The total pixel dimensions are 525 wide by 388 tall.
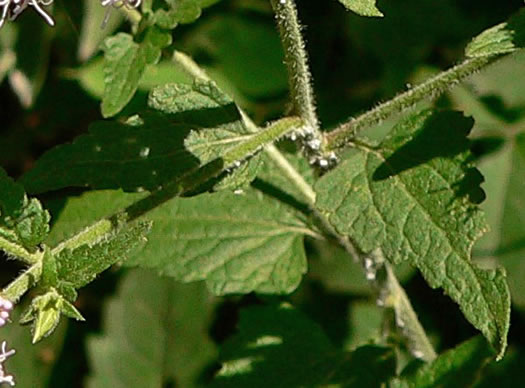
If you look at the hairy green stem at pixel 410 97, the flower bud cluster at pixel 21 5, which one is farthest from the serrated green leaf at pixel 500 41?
the flower bud cluster at pixel 21 5

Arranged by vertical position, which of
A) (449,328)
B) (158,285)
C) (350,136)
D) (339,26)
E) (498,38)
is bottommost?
(449,328)

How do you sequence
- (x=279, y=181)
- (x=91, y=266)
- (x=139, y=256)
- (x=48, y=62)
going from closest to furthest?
(x=91, y=266)
(x=139, y=256)
(x=279, y=181)
(x=48, y=62)

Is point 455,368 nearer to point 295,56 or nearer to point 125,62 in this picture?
point 295,56

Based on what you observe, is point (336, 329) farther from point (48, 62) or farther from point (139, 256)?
point (48, 62)

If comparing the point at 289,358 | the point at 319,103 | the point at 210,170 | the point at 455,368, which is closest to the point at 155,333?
the point at 289,358

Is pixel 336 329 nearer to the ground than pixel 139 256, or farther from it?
nearer to the ground

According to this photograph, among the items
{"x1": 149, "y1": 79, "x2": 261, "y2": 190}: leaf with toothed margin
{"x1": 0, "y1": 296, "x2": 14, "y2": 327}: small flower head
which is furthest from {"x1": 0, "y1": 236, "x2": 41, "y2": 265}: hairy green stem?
{"x1": 149, "y1": 79, "x2": 261, "y2": 190}: leaf with toothed margin

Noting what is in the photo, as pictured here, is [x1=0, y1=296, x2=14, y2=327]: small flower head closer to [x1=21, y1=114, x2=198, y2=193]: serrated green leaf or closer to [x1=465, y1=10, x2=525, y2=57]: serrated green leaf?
[x1=21, y1=114, x2=198, y2=193]: serrated green leaf

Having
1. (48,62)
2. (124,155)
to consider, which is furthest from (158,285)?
(124,155)

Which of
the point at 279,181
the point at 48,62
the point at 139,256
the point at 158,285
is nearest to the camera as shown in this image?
the point at 139,256
